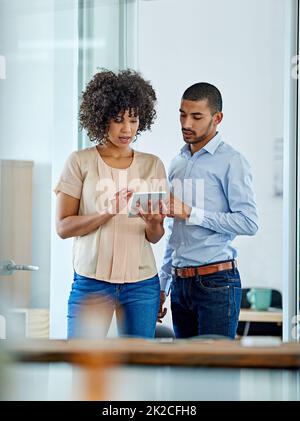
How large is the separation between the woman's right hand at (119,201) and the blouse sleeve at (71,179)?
0.06 meters

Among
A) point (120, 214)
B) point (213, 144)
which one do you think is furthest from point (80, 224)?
point (213, 144)

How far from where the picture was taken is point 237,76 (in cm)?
180

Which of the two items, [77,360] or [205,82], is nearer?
[77,360]

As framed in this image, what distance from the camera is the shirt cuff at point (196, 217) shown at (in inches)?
70.5

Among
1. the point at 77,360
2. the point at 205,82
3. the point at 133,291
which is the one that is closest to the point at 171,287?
the point at 133,291

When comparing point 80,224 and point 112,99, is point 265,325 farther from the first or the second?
point 112,99

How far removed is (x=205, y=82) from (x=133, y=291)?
41cm

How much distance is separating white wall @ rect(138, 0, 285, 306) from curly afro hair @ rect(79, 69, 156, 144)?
0.02 m

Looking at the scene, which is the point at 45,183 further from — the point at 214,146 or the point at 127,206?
the point at 214,146

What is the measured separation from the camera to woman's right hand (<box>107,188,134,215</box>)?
1.79 meters

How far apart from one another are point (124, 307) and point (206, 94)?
0.42 metres

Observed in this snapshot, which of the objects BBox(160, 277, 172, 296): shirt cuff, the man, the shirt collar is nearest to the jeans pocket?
the man

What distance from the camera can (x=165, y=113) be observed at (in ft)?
5.91
